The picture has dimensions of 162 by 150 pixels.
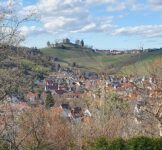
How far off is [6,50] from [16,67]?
1.65 ft

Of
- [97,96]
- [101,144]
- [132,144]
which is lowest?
[97,96]

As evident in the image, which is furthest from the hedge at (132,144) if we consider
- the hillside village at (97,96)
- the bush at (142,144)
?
the hillside village at (97,96)

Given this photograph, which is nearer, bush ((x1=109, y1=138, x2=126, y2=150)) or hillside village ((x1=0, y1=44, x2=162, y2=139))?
hillside village ((x1=0, y1=44, x2=162, y2=139))

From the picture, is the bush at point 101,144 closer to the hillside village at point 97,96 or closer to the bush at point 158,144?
the bush at point 158,144

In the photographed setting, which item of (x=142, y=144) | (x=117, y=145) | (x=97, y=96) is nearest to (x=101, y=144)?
(x=117, y=145)

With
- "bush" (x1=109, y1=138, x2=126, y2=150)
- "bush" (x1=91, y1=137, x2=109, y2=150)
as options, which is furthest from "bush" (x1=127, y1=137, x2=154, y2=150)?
"bush" (x1=91, y1=137, x2=109, y2=150)

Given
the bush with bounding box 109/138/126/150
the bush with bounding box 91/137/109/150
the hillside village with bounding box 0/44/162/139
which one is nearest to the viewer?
the hillside village with bounding box 0/44/162/139

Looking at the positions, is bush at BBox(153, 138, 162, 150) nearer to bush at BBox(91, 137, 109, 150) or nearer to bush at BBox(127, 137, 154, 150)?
bush at BBox(127, 137, 154, 150)

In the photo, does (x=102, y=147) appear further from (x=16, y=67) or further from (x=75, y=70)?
(x=75, y=70)

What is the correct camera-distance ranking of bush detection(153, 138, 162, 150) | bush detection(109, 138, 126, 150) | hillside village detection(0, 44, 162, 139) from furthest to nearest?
bush detection(109, 138, 126, 150)
bush detection(153, 138, 162, 150)
hillside village detection(0, 44, 162, 139)

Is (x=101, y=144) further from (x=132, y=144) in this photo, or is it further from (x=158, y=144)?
(x=158, y=144)

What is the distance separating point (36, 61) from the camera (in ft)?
47.7

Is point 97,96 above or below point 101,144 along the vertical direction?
below

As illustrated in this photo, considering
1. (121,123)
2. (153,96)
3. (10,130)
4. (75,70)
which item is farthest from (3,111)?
(75,70)
